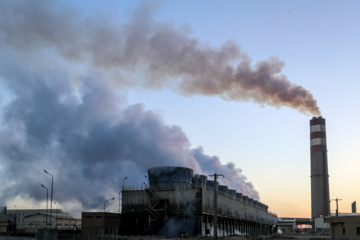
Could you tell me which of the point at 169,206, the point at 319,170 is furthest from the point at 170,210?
the point at 319,170

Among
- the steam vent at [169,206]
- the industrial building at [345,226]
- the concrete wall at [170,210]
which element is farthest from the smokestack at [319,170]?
the industrial building at [345,226]

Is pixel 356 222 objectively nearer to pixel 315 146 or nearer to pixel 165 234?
pixel 165 234

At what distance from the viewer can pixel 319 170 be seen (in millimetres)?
127875

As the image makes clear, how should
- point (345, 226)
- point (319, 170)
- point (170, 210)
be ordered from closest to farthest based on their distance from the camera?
point (345, 226) → point (170, 210) → point (319, 170)

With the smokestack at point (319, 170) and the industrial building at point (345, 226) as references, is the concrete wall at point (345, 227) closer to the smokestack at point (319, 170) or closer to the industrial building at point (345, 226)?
the industrial building at point (345, 226)

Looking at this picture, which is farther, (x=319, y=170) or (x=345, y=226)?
(x=319, y=170)

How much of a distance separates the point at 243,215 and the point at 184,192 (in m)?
36.9

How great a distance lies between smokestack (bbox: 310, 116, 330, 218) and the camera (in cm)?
12756

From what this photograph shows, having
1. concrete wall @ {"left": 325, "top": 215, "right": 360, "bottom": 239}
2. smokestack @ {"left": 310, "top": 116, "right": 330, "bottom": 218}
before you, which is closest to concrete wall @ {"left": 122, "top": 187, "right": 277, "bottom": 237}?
concrete wall @ {"left": 325, "top": 215, "right": 360, "bottom": 239}

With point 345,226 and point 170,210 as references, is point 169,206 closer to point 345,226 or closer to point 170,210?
point 170,210

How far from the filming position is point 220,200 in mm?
89375

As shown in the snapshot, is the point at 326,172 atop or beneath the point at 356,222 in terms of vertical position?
atop

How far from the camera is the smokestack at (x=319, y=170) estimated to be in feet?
419

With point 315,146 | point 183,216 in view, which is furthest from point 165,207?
point 315,146
